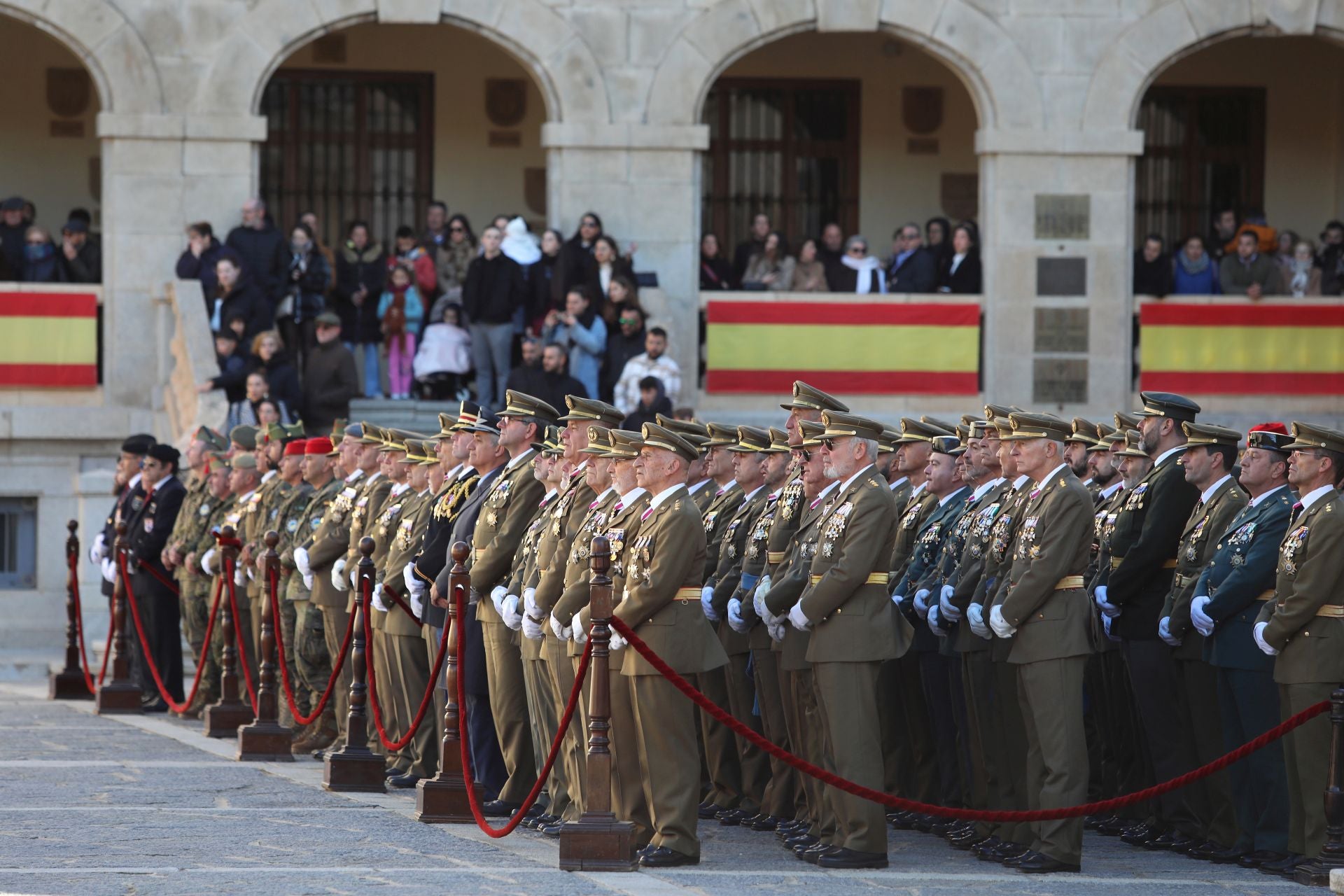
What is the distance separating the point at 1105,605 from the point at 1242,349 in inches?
420

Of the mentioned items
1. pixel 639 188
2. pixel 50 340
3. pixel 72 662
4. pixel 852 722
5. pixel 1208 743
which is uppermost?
pixel 639 188

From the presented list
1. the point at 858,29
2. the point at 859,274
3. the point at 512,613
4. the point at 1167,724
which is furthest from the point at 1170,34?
the point at 512,613

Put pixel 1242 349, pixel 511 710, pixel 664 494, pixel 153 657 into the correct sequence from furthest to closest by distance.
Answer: pixel 1242 349, pixel 153 657, pixel 511 710, pixel 664 494

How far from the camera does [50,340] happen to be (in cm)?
2009

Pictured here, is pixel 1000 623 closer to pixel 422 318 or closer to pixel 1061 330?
pixel 422 318

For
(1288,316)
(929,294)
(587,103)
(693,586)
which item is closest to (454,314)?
(587,103)

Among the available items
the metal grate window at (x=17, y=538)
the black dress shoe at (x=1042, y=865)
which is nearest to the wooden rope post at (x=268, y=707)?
the black dress shoe at (x=1042, y=865)

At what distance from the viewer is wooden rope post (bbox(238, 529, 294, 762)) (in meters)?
12.8

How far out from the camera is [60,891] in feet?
27.3

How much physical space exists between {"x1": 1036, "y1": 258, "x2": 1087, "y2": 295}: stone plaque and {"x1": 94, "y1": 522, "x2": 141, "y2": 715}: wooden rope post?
28.7 ft

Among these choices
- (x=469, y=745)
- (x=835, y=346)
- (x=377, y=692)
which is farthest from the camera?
(x=835, y=346)

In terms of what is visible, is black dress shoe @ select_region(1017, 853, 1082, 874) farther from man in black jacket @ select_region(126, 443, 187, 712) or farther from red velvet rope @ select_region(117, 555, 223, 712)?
man in black jacket @ select_region(126, 443, 187, 712)

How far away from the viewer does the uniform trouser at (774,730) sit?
419 inches

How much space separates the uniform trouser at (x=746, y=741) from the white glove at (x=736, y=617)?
267 mm
